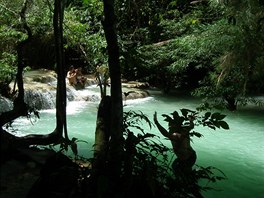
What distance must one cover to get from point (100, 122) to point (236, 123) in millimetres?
7820

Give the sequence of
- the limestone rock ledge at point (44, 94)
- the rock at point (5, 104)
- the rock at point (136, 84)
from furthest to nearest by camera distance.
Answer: the rock at point (136, 84) < the limestone rock ledge at point (44, 94) < the rock at point (5, 104)

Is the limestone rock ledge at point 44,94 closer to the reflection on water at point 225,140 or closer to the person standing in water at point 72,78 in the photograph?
the reflection on water at point 225,140

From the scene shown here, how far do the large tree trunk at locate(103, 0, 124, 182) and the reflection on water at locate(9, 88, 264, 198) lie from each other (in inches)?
66.9

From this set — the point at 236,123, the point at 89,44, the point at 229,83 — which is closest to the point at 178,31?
the point at 229,83

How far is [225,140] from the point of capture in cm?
799

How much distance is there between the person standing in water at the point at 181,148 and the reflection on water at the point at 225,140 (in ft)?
2.17

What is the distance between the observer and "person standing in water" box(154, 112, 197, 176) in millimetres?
2555

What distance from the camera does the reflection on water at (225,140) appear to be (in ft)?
17.1

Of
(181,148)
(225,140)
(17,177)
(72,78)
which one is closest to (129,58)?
(17,177)

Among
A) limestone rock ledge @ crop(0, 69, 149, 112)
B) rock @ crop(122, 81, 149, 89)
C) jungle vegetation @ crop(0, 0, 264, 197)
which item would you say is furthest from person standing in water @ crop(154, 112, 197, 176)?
rock @ crop(122, 81, 149, 89)

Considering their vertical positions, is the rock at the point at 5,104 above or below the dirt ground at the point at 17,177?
below

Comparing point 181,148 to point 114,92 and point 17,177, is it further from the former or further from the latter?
point 17,177

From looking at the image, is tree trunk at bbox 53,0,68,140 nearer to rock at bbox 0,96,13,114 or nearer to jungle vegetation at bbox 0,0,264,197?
jungle vegetation at bbox 0,0,264,197

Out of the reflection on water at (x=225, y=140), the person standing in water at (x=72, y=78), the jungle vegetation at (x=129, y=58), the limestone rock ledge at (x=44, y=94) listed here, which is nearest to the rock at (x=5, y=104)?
the limestone rock ledge at (x=44, y=94)
